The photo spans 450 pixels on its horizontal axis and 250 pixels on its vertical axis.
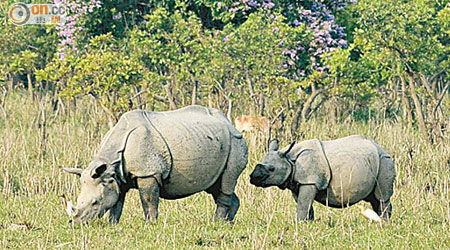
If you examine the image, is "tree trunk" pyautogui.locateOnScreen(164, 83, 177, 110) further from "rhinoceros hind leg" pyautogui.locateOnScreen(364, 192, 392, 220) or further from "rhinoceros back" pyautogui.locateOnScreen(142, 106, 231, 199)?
"rhinoceros hind leg" pyautogui.locateOnScreen(364, 192, 392, 220)

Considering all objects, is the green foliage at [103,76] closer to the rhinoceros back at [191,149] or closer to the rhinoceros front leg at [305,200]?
the rhinoceros back at [191,149]

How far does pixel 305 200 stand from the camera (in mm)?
9469

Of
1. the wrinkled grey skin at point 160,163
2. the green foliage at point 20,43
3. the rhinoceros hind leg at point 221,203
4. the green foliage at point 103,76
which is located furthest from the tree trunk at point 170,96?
the rhinoceros hind leg at point 221,203

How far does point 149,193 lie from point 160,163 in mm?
326

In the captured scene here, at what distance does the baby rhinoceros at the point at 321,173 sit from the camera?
31.1 ft

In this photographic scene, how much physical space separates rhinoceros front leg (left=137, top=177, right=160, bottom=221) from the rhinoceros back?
214mm

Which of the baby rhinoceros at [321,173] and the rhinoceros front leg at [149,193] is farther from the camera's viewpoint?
the baby rhinoceros at [321,173]

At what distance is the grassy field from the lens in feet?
27.1

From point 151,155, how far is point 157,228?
739 mm

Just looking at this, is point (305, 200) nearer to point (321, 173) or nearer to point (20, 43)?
point (321, 173)

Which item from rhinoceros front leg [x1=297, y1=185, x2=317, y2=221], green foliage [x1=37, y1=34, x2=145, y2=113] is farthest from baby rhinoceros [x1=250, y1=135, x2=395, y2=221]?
green foliage [x1=37, y1=34, x2=145, y2=113]

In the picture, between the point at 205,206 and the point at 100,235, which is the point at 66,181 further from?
the point at 100,235

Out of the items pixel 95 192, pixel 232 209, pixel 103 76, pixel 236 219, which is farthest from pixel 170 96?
pixel 95 192

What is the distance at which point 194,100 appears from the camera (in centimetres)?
1788
